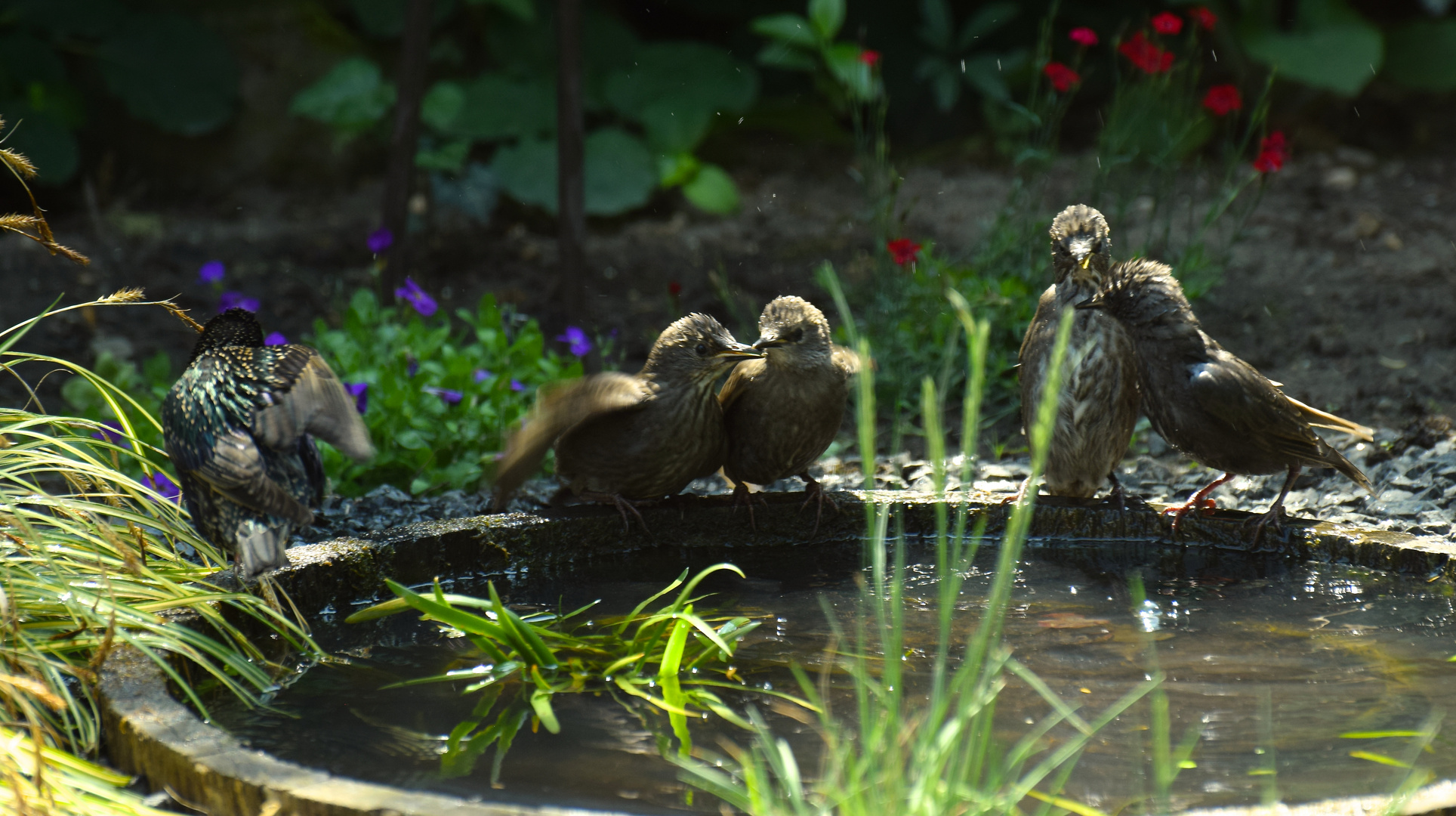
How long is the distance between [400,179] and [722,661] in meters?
3.50

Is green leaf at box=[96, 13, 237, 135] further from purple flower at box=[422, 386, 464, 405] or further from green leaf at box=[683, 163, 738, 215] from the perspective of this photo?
purple flower at box=[422, 386, 464, 405]

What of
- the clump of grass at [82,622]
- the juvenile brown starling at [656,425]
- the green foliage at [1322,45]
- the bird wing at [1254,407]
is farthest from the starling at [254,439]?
the green foliage at [1322,45]

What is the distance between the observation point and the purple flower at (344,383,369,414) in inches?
166

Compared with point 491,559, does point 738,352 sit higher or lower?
higher

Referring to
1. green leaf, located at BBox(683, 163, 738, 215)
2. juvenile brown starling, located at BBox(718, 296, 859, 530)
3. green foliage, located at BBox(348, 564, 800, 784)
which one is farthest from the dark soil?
green foliage, located at BBox(348, 564, 800, 784)

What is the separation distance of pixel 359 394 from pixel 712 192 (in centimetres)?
396

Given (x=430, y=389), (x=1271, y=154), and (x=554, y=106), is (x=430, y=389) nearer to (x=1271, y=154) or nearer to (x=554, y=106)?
(x=1271, y=154)

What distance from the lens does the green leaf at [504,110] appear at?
7754 millimetres

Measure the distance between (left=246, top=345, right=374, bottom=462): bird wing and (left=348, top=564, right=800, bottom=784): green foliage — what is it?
434mm

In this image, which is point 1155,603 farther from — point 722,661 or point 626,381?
point 626,381

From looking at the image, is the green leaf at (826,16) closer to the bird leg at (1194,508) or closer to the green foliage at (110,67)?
the green foliage at (110,67)

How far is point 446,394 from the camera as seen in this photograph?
14.4 feet

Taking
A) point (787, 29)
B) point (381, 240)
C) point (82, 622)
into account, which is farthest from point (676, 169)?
point (82, 622)

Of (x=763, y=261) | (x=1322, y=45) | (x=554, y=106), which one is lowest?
(x=763, y=261)
